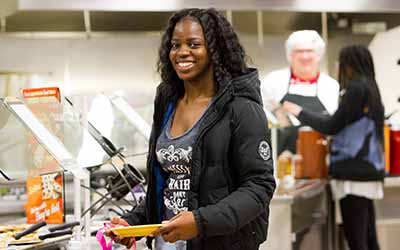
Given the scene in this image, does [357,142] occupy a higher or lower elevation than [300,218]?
higher

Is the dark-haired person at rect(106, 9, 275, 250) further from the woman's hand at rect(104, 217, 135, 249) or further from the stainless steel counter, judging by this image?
the stainless steel counter

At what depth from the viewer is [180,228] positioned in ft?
4.98

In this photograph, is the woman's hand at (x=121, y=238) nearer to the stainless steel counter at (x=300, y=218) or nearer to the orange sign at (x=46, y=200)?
the orange sign at (x=46, y=200)

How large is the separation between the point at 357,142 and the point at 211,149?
89.4 inches

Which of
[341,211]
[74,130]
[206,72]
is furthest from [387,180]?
[206,72]

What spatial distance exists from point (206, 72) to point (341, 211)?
7.73 ft

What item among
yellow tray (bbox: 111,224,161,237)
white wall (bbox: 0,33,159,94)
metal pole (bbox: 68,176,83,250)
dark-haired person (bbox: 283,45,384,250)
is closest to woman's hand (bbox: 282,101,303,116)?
dark-haired person (bbox: 283,45,384,250)

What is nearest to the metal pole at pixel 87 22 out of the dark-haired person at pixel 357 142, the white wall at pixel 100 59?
the white wall at pixel 100 59

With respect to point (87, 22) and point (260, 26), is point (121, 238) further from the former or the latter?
point (260, 26)

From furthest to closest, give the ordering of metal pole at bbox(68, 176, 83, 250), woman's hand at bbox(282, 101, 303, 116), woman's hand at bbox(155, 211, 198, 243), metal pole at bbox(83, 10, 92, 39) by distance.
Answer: metal pole at bbox(83, 10, 92, 39), woman's hand at bbox(282, 101, 303, 116), metal pole at bbox(68, 176, 83, 250), woman's hand at bbox(155, 211, 198, 243)

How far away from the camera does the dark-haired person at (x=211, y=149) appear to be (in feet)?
5.17

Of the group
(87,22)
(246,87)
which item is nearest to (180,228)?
(246,87)

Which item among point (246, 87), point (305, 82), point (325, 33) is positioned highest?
point (325, 33)

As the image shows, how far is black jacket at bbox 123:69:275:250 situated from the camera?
5.16 ft
